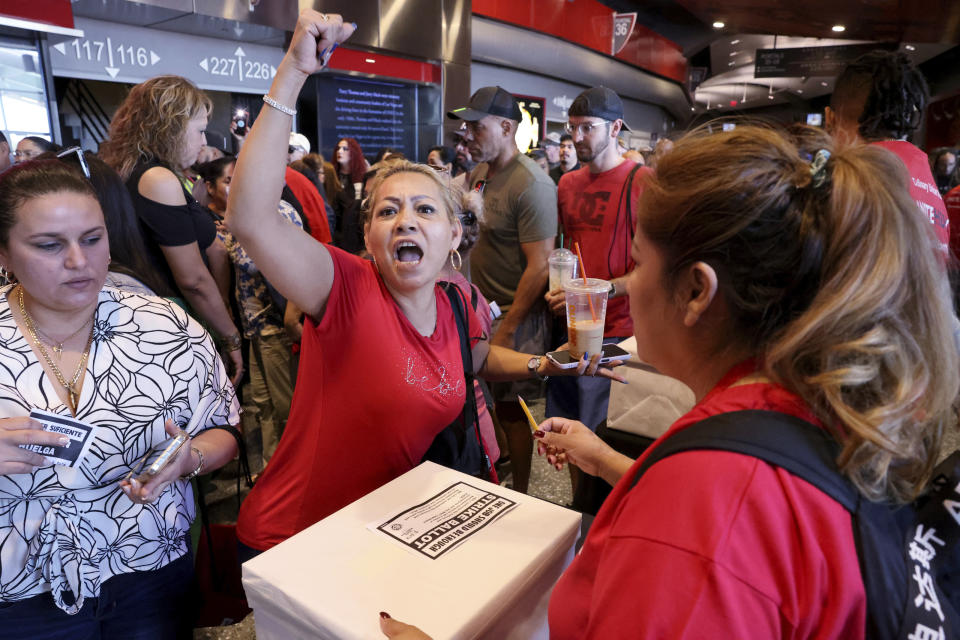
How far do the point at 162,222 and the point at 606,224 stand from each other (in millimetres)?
2014

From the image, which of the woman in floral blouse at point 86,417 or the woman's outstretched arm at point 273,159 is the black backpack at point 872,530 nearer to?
the woman's outstretched arm at point 273,159

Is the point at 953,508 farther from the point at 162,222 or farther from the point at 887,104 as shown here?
the point at 162,222

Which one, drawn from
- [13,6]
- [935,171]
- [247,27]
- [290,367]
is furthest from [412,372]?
[935,171]

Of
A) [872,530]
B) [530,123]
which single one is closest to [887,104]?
[872,530]

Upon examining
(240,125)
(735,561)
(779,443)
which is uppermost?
(240,125)

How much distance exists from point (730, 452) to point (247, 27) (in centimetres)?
631

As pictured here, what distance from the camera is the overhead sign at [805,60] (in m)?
10.8

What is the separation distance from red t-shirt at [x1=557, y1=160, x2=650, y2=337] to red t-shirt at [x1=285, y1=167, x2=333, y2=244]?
153 cm

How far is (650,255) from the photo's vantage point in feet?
2.91

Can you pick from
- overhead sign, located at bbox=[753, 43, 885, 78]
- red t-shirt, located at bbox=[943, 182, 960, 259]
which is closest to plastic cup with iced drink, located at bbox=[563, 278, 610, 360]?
red t-shirt, located at bbox=[943, 182, 960, 259]

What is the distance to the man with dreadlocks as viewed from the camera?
87.3 inches

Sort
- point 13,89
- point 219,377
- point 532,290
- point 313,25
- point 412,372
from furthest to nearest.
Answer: point 13,89
point 532,290
point 219,377
point 412,372
point 313,25

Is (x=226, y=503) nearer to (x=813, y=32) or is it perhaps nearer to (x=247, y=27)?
(x=247, y=27)

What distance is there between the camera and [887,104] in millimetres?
2312
